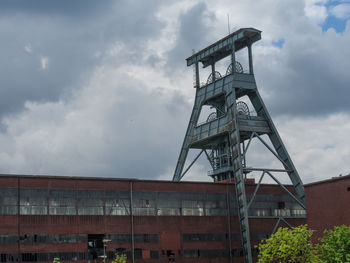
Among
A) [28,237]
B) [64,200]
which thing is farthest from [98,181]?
[28,237]

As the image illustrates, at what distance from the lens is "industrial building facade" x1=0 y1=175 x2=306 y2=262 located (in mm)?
59531

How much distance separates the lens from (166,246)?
66812 mm

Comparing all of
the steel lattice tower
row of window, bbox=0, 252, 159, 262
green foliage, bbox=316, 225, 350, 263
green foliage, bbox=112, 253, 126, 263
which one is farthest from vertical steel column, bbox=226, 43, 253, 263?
green foliage, bbox=316, 225, 350, 263

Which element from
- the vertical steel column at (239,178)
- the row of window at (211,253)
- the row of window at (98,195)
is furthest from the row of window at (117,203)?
the row of window at (211,253)

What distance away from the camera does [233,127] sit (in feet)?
239

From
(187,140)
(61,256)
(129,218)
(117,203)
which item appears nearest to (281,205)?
(187,140)

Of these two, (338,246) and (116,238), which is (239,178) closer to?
(116,238)

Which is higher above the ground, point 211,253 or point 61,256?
point 61,256

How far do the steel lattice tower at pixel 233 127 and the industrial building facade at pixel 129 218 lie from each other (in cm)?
191

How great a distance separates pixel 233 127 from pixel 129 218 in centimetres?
1763

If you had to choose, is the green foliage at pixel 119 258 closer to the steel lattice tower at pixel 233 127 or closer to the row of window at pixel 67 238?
the row of window at pixel 67 238

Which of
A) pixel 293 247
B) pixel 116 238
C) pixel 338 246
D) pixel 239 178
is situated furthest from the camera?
pixel 239 178

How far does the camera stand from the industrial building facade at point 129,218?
59531 millimetres

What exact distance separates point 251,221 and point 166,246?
11.7m
